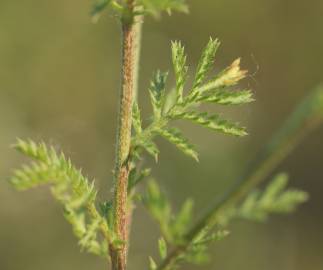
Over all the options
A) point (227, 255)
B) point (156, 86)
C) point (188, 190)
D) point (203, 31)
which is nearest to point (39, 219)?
point (188, 190)

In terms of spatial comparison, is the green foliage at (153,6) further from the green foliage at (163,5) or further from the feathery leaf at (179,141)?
the feathery leaf at (179,141)

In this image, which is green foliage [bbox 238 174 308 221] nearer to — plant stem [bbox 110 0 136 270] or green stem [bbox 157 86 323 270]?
green stem [bbox 157 86 323 270]

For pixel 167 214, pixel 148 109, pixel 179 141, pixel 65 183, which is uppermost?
pixel 148 109

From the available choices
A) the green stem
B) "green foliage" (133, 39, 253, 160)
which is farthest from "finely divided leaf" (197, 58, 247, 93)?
the green stem

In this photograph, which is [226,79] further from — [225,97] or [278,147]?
[278,147]

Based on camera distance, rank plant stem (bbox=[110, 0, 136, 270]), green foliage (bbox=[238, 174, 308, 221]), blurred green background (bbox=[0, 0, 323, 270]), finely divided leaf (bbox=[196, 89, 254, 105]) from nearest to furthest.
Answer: green foliage (bbox=[238, 174, 308, 221]) < plant stem (bbox=[110, 0, 136, 270]) < finely divided leaf (bbox=[196, 89, 254, 105]) < blurred green background (bbox=[0, 0, 323, 270])

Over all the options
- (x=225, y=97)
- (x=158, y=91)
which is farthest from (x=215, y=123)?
(x=158, y=91)
